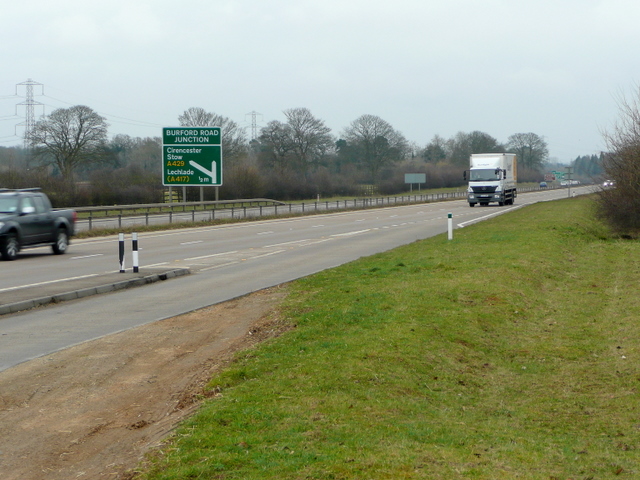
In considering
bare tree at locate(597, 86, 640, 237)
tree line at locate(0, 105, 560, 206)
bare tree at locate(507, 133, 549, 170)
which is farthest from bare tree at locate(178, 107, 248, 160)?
bare tree at locate(507, 133, 549, 170)

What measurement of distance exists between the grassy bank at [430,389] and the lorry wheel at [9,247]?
11177 mm

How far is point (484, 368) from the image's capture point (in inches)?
340

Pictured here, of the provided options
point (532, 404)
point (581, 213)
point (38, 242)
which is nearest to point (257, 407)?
point (532, 404)

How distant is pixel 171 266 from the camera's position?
20.1 m

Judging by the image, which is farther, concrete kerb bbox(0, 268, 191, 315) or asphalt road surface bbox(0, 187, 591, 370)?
concrete kerb bbox(0, 268, 191, 315)

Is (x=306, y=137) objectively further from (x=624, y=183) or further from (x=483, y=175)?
(x=624, y=183)

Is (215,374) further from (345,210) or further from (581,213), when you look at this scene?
(345,210)

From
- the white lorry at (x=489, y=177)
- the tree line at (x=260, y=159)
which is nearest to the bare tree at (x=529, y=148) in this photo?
the tree line at (x=260, y=159)

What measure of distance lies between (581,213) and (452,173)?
7842 centimetres

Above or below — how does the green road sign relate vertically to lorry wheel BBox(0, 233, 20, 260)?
above

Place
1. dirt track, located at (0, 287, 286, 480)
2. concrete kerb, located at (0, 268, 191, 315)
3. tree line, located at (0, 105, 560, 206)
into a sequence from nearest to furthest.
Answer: dirt track, located at (0, 287, 286, 480) → concrete kerb, located at (0, 268, 191, 315) → tree line, located at (0, 105, 560, 206)

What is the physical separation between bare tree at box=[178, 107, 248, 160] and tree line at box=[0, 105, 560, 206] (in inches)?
4.0

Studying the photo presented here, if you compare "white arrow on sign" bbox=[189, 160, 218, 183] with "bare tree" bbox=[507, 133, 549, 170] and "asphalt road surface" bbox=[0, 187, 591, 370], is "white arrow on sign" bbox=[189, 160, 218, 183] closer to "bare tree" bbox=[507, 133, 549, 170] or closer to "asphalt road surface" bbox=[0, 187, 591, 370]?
"asphalt road surface" bbox=[0, 187, 591, 370]

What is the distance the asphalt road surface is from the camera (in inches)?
432
